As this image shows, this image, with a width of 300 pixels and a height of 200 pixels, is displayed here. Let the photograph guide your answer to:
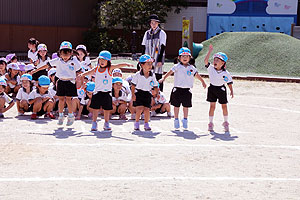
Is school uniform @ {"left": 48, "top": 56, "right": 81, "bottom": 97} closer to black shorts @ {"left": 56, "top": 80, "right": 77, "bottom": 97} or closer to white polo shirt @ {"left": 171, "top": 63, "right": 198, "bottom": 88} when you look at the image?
black shorts @ {"left": 56, "top": 80, "right": 77, "bottom": 97}

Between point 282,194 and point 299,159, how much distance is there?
1923 mm

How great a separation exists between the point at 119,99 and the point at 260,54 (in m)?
15.2

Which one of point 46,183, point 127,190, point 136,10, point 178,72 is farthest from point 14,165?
point 136,10

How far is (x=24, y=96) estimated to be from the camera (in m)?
10.8

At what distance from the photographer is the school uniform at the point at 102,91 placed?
30.5 feet

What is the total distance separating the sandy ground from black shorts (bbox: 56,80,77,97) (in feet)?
2.25

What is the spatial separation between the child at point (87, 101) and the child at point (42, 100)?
65 cm

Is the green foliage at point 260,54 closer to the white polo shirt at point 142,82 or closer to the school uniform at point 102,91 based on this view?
the white polo shirt at point 142,82

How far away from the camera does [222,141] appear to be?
8.63 meters

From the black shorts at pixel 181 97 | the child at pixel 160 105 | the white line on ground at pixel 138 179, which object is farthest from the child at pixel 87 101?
the white line on ground at pixel 138 179

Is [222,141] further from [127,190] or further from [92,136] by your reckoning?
[127,190]

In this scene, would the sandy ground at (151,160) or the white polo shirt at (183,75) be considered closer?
the sandy ground at (151,160)

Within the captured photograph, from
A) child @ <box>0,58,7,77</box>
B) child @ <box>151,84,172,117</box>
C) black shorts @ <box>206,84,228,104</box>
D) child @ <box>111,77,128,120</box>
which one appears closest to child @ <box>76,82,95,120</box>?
child @ <box>111,77,128,120</box>

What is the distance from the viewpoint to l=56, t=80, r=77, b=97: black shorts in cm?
980
